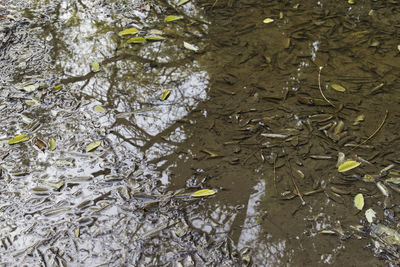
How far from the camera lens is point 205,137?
2.34 meters

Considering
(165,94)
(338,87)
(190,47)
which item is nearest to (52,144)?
(165,94)

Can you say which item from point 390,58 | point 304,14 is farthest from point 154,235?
point 304,14

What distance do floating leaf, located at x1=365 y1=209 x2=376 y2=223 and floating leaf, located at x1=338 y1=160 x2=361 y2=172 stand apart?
0.89ft

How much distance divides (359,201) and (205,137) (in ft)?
3.27

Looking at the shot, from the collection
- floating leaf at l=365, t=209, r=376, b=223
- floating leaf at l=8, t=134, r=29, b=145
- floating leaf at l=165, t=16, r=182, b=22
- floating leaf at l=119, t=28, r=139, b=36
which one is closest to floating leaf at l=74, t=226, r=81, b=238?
floating leaf at l=8, t=134, r=29, b=145

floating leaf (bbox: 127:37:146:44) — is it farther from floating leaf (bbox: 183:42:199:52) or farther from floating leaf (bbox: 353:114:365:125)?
floating leaf (bbox: 353:114:365:125)

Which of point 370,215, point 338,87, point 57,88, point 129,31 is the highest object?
point 129,31

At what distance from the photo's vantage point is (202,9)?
353cm

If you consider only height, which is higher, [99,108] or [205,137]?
[99,108]

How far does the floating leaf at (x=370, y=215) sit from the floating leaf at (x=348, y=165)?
272 millimetres

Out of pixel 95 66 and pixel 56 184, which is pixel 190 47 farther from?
pixel 56 184

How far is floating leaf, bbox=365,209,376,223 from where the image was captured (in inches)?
74.4

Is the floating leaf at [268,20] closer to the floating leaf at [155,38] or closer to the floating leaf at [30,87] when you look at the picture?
the floating leaf at [155,38]

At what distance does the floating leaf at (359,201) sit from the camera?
1.95 meters
